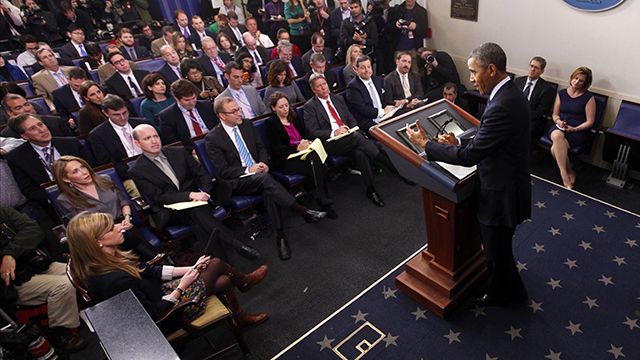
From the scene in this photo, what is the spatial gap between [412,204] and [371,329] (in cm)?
167

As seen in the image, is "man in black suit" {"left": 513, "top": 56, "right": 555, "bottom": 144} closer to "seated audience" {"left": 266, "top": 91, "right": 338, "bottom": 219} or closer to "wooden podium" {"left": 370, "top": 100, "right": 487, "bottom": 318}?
"wooden podium" {"left": 370, "top": 100, "right": 487, "bottom": 318}

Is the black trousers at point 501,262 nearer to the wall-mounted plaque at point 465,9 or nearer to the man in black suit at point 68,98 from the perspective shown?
the wall-mounted plaque at point 465,9

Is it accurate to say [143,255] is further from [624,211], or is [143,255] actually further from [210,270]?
[624,211]

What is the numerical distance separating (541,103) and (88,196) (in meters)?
4.61

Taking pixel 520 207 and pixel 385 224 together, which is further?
pixel 385 224

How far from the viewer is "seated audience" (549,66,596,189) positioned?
414cm

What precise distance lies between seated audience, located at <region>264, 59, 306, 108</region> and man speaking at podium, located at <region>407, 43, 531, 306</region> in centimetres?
267

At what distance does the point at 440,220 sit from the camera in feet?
8.75

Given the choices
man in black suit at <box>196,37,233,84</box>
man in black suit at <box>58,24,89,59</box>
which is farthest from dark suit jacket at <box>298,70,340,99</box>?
man in black suit at <box>58,24,89,59</box>

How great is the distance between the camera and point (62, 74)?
5758mm

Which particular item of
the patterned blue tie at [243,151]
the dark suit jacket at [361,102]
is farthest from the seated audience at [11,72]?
the dark suit jacket at [361,102]

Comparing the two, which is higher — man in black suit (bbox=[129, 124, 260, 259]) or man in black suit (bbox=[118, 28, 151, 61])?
man in black suit (bbox=[118, 28, 151, 61])

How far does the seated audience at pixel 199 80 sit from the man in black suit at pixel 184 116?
0.57 m

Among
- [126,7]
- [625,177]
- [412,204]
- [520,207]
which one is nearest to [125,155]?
[412,204]
